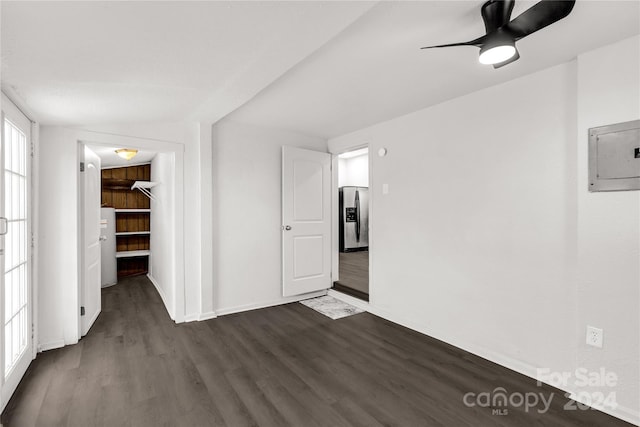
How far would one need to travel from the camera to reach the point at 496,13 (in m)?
1.54

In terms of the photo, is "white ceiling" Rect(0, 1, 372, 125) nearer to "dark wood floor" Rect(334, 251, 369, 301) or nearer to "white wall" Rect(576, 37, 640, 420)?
"white wall" Rect(576, 37, 640, 420)

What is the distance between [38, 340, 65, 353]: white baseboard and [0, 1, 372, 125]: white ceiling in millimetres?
1972

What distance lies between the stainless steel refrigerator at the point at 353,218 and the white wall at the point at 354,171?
0.32 metres

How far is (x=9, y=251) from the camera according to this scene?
7.13ft

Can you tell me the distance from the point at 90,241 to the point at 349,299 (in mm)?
3061

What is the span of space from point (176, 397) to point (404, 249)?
96.0 inches

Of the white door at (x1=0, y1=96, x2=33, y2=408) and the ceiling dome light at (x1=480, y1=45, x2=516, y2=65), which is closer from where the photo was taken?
the ceiling dome light at (x1=480, y1=45, x2=516, y2=65)

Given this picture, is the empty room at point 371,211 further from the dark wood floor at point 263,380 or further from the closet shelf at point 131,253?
the closet shelf at point 131,253

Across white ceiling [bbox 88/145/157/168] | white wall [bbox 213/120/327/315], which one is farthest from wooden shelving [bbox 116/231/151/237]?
white wall [bbox 213/120/327/315]

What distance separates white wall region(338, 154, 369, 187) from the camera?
8086 millimetres

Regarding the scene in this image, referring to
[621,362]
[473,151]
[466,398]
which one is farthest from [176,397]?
[473,151]

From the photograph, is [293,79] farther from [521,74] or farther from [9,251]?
[9,251]

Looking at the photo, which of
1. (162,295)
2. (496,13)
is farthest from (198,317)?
(496,13)

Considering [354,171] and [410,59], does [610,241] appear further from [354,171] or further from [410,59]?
[354,171]
